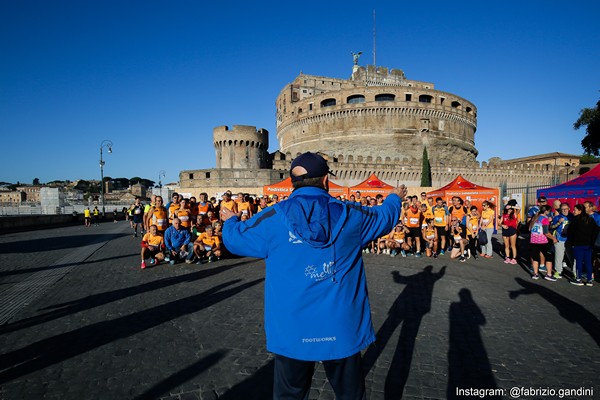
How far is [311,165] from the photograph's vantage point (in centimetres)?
198

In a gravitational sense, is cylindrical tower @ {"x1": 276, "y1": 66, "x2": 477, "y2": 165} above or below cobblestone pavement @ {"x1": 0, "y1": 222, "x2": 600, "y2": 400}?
above

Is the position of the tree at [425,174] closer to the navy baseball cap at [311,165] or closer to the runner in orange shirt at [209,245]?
the runner in orange shirt at [209,245]

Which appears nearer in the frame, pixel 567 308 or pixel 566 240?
pixel 567 308

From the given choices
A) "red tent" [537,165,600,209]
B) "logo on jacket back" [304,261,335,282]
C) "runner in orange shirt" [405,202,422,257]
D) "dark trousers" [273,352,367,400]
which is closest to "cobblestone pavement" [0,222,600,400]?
"dark trousers" [273,352,367,400]

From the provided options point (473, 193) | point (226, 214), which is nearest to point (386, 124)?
point (473, 193)

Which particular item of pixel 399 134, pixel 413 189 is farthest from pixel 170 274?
pixel 399 134

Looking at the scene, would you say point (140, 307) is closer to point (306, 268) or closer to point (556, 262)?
point (306, 268)

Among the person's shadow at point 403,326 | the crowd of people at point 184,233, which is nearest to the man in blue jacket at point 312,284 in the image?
the person's shadow at point 403,326

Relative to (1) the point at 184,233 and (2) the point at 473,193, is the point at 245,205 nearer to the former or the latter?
(1) the point at 184,233

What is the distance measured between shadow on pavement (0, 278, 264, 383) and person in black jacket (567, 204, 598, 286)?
7.38m

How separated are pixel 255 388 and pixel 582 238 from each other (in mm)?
7481

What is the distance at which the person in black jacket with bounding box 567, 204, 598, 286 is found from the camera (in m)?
6.78

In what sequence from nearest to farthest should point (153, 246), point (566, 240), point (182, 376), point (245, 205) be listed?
point (182, 376) → point (566, 240) → point (153, 246) → point (245, 205)

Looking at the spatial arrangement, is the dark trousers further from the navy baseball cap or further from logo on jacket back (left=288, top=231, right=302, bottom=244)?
the navy baseball cap
